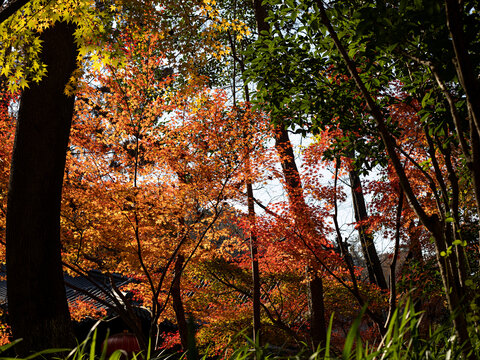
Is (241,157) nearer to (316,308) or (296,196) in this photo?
(296,196)

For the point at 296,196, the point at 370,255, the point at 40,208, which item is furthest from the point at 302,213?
the point at 40,208

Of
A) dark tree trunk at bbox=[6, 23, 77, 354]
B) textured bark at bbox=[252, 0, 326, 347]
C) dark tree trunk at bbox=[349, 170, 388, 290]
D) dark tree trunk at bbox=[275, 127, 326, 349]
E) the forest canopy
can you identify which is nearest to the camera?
the forest canopy

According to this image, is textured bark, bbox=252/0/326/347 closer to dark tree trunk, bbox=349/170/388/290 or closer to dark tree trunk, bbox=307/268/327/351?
dark tree trunk, bbox=307/268/327/351

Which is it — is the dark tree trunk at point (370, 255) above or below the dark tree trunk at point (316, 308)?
above

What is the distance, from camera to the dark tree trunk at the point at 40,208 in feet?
13.9

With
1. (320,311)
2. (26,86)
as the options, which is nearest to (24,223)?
(26,86)

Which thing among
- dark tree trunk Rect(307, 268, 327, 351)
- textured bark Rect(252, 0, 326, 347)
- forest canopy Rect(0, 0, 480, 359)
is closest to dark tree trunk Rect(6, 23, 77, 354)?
forest canopy Rect(0, 0, 480, 359)

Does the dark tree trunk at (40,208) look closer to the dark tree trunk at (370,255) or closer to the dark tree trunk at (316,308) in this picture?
the dark tree trunk at (316,308)

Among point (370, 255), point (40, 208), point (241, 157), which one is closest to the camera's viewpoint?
point (40, 208)

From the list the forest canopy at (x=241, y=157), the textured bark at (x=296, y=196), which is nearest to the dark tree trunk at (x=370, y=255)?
the forest canopy at (x=241, y=157)

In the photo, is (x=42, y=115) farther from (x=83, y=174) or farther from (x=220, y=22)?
(x=83, y=174)

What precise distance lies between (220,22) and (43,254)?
15.2 feet

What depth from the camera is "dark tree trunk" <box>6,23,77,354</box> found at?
4.24m

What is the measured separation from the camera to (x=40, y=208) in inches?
177
